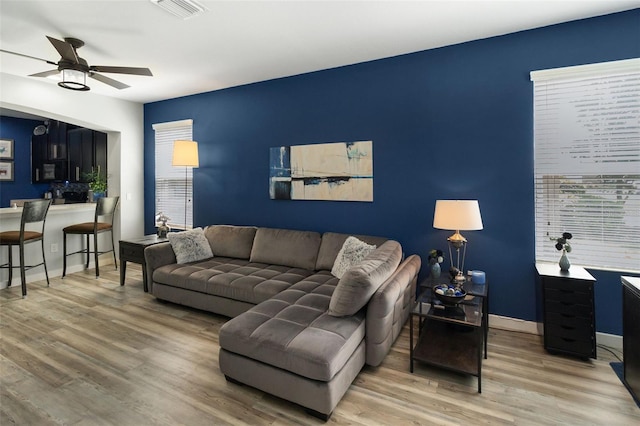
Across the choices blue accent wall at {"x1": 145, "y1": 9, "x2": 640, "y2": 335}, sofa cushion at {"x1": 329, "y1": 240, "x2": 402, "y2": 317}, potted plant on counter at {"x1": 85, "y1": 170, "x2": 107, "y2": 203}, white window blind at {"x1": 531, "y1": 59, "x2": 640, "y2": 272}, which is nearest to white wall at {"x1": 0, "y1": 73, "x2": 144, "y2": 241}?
potted plant on counter at {"x1": 85, "y1": 170, "x2": 107, "y2": 203}

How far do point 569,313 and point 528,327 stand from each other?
550 millimetres

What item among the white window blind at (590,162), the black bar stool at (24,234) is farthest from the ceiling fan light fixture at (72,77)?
the white window blind at (590,162)

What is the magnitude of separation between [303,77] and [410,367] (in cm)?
330

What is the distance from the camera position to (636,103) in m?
2.53

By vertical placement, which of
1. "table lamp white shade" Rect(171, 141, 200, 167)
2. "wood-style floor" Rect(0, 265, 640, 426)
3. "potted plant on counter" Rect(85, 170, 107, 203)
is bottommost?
"wood-style floor" Rect(0, 265, 640, 426)

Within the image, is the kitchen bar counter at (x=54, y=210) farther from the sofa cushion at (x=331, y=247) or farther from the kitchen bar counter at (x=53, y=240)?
the sofa cushion at (x=331, y=247)

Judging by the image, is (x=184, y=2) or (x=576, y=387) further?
(x=184, y=2)

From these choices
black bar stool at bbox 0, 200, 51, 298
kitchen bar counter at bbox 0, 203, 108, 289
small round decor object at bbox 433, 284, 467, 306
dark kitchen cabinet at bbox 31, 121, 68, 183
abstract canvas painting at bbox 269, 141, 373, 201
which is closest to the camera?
small round decor object at bbox 433, 284, 467, 306

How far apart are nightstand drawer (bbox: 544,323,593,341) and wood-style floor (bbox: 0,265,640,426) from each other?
18 cm

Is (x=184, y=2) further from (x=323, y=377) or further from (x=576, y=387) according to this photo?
(x=576, y=387)

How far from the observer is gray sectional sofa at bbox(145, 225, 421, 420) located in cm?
188

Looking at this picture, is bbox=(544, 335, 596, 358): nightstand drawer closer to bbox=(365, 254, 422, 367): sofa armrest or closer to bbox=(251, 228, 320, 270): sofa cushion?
bbox=(365, 254, 422, 367): sofa armrest

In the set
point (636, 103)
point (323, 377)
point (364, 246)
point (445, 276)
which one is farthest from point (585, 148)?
point (323, 377)

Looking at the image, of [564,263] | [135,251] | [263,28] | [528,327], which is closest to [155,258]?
[135,251]
